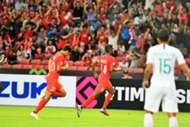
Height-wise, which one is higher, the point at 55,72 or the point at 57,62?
the point at 57,62

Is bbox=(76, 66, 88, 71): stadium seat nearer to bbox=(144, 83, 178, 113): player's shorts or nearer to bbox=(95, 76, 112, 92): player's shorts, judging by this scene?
bbox=(95, 76, 112, 92): player's shorts

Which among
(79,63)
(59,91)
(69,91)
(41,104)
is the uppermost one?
(79,63)

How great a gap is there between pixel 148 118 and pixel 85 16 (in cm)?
1332

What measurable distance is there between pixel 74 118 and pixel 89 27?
727 centimetres

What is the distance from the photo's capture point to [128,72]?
21.0 metres

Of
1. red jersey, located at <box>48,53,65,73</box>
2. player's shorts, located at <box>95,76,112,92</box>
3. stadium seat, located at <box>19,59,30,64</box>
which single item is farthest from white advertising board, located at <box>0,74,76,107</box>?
red jersey, located at <box>48,53,65,73</box>

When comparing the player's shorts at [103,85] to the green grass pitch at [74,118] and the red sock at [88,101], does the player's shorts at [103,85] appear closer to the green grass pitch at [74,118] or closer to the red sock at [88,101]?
the red sock at [88,101]

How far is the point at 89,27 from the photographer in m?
23.8

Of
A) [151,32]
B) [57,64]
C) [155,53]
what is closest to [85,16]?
[151,32]

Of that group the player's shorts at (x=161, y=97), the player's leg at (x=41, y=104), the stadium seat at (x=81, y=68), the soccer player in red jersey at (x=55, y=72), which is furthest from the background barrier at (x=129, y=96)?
the player's shorts at (x=161, y=97)

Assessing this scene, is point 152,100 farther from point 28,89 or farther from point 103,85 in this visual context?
point 28,89

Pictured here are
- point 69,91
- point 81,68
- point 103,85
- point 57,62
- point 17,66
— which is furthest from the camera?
point 17,66

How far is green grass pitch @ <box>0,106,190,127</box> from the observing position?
15603 millimetres

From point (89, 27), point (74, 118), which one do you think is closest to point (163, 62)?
point (74, 118)
